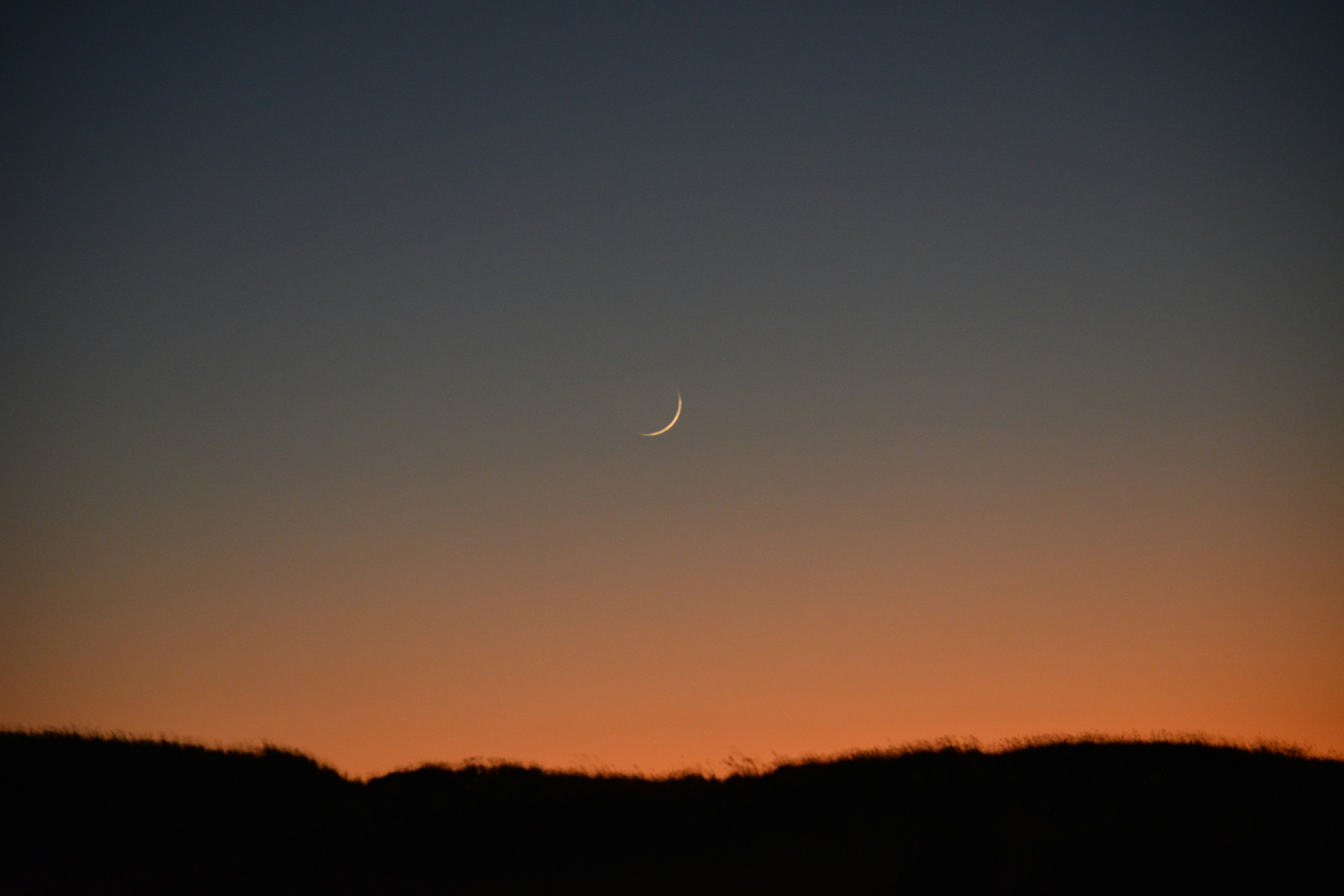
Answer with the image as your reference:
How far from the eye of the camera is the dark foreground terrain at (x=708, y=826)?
1384cm

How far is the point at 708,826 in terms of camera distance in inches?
605

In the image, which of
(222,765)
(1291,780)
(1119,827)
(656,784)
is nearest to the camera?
(1119,827)

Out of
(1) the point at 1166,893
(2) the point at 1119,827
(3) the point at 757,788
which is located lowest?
(1) the point at 1166,893

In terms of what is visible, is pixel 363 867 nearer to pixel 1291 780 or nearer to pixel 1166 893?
pixel 1166 893

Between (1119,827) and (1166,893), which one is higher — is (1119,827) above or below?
above

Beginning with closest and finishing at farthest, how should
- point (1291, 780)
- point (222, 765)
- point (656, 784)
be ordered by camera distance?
point (1291, 780), point (656, 784), point (222, 765)

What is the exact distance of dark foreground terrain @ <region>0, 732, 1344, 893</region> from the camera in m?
13.8

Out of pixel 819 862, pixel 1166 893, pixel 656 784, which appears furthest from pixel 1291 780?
pixel 656 784

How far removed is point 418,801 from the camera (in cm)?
1641

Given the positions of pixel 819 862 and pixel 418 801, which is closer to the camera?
pixel 819 862

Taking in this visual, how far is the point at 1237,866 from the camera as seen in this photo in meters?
13.7

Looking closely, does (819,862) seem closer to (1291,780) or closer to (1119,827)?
(1119,827)

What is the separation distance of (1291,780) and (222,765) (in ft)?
60.6

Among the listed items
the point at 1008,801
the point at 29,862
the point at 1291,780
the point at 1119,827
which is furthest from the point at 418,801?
the point at 1291,780
